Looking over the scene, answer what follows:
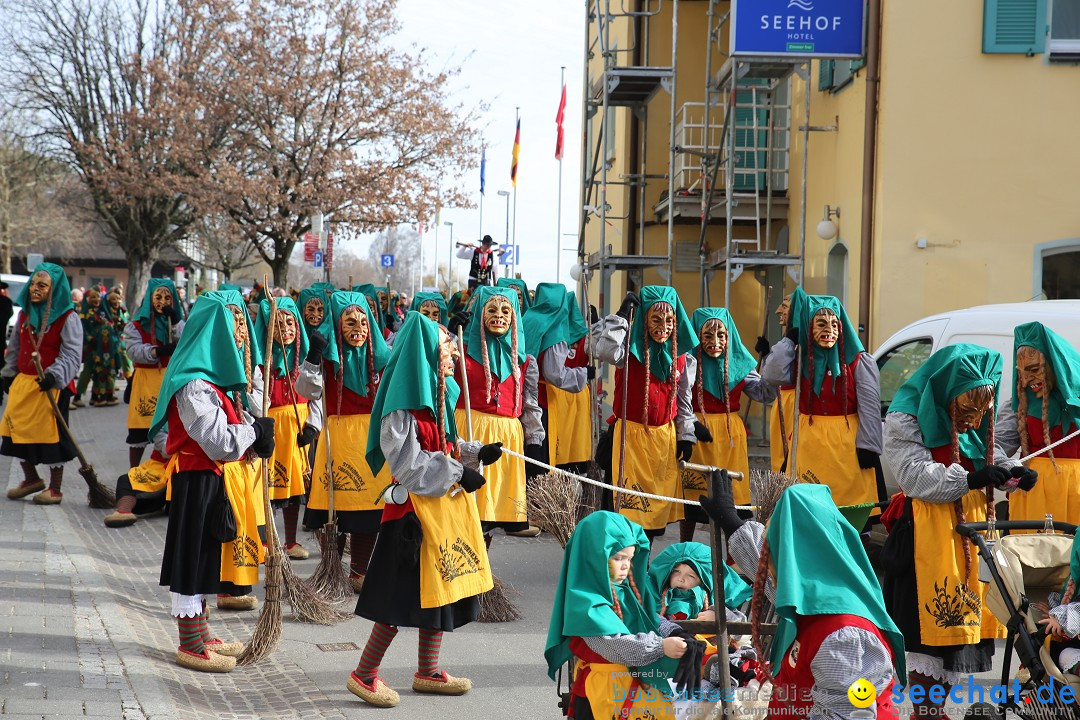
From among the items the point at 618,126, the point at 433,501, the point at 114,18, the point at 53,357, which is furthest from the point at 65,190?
the point at 433,501

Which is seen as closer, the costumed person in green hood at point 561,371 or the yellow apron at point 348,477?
the yellow apron at point 348,477

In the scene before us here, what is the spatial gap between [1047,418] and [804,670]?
299cm

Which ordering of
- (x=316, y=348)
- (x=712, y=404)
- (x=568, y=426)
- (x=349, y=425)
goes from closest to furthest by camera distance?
(x=316, y=348)
(x=349, y=425)
(x=712, y=404)
(x=568, y=426)

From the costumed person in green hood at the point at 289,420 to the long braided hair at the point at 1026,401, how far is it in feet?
16.1

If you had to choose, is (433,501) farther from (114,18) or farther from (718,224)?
(114,18)

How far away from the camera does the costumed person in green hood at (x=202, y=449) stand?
19.4 feet

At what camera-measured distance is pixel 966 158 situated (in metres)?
11.5

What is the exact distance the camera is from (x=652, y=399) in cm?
823

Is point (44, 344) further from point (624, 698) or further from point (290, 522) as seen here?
point (624, 698)

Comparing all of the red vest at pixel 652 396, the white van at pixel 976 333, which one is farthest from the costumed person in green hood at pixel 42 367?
the white van at pixel 976 333

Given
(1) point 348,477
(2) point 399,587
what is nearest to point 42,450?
(1) point 348,477

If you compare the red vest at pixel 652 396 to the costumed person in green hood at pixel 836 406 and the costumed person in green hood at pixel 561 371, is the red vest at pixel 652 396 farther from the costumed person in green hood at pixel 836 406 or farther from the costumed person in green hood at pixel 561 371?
the costumed person in green hood at pixel 561 371

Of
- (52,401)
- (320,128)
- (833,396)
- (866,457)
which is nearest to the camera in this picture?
(866,457)

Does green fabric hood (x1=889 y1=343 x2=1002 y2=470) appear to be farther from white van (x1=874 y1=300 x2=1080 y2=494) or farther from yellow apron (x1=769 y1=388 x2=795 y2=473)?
yellow apron (x1=769 y1=388 x2=795 y2=473)
